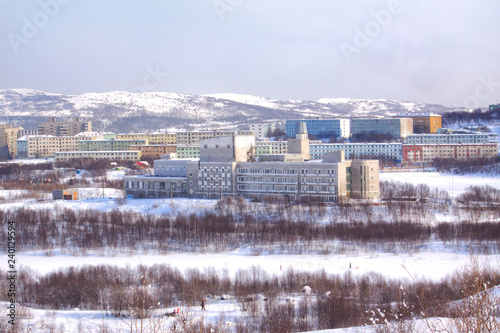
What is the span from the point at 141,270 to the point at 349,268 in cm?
505

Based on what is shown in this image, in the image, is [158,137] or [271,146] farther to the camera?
[158,137]

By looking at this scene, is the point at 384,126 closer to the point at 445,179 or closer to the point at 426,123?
the point at 426,123

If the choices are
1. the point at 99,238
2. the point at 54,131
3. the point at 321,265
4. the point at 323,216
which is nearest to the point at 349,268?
the point at 321,265

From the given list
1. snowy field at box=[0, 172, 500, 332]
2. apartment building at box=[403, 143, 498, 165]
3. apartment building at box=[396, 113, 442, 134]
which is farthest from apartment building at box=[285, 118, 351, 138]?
snowy field at box=[0, 172, 500, 332]

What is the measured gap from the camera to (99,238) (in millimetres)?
20375

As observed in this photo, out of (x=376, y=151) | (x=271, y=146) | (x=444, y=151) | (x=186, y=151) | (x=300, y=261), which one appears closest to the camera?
(x=300, y=261)

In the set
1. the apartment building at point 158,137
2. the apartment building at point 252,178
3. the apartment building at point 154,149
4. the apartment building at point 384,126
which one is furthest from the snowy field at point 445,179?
the apartment building at point 158,137

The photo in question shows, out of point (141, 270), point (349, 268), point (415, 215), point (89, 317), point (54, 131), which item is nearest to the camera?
point (89, 317)

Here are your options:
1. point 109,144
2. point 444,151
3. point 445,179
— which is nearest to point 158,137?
point 109,144

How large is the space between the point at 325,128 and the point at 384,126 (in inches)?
258

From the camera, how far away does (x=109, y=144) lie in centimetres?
5828

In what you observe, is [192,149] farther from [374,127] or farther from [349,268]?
[349,268]

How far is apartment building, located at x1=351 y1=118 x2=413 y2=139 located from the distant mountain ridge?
39394 millimetres

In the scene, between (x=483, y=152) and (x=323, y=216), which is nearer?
(x=323, y=216)
